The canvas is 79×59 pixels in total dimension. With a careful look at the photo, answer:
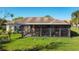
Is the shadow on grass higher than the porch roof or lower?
lower

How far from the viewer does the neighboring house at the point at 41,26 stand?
173 inches

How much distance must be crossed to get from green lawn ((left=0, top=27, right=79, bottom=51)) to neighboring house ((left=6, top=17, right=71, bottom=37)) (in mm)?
74

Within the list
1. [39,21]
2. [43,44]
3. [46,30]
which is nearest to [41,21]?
[39,21]

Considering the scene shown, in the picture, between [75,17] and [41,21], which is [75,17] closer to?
[75,17]

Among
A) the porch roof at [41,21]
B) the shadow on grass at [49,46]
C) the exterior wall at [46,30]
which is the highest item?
the porch roof at [41,21]

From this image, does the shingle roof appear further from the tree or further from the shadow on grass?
the shadow on grass

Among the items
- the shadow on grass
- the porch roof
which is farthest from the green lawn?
the porch roof

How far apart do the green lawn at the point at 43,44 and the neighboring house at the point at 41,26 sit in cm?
7

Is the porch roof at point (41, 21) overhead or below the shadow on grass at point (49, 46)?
overhead

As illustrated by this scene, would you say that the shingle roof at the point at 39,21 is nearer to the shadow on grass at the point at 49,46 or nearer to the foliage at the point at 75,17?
the foliage at the point at 75,17

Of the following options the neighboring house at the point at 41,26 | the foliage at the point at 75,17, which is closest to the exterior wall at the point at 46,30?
the neighboring house at the point at 41,26

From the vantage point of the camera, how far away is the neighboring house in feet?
14.4
